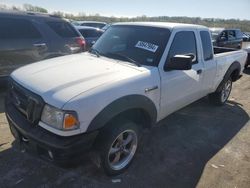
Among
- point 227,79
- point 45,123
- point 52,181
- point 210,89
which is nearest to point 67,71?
point 45,123

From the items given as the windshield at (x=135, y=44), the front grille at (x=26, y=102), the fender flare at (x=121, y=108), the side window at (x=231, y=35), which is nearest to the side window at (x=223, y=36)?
the side window at (x=231, y=35)

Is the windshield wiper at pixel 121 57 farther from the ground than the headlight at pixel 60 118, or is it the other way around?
the windshield wiper at pixel 121 57

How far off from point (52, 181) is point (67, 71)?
1.33 meters

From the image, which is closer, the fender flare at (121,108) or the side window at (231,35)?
the fender flare at (121,108)

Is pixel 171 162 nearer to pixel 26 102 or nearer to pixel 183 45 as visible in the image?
pixel 183 45

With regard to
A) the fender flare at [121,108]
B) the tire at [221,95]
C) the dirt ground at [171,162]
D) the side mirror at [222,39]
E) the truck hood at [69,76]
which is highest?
the truck hood at [69,76]

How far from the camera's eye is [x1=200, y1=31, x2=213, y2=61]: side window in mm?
4594

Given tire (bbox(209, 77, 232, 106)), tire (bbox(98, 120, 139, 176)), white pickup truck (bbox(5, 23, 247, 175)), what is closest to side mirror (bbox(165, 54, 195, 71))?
white pickup truck (bbox(5, 23, 247, 175))

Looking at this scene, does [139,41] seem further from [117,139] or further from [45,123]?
[45,123]

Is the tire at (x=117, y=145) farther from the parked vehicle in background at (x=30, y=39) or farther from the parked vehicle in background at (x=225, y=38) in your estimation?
the parked vehicle in background at (x=225, y=38)

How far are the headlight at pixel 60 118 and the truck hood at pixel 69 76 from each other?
74mm

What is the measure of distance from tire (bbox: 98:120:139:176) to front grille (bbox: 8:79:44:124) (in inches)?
28.6

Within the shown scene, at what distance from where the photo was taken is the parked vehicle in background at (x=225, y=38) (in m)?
12.9

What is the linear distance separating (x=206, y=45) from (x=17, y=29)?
13.4ft
